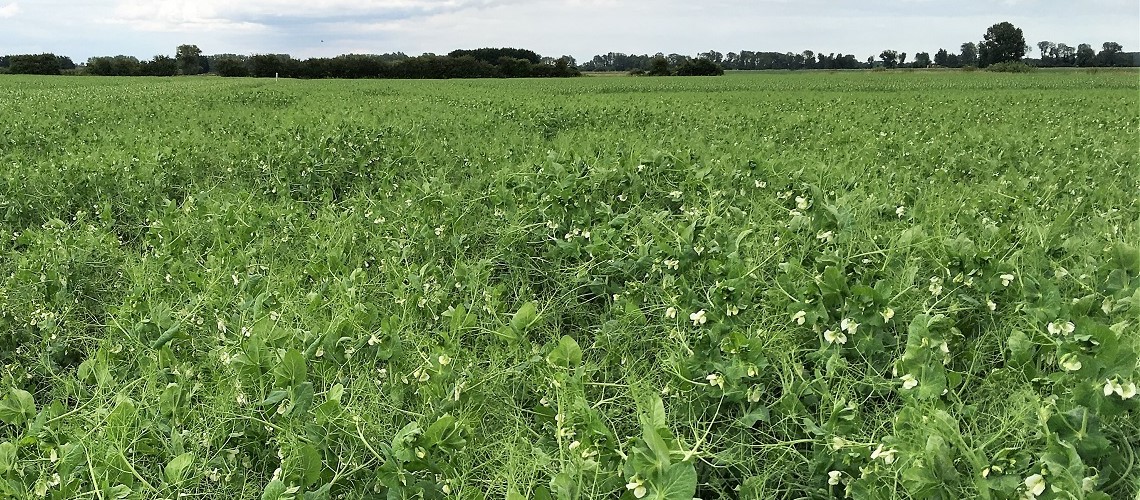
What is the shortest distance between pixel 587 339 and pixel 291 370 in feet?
5.85

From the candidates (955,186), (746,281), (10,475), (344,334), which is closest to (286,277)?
(344,334)

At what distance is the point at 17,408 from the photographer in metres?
2.54

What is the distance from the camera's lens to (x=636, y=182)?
565 cm

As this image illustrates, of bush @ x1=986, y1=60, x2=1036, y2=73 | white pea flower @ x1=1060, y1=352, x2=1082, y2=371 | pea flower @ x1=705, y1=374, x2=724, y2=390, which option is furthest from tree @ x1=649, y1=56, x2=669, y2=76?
white pea flower @ x1=1060, y1=352, x2=1082, y2=371

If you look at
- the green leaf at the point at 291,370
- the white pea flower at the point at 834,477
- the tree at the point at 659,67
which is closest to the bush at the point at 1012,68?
the tree at the point at 659,67

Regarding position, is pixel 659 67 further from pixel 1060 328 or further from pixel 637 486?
pixel 637 486

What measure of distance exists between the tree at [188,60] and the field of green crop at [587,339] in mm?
74764

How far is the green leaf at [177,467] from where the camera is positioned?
86.9 inches

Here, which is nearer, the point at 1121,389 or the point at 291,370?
the point at 1121,389

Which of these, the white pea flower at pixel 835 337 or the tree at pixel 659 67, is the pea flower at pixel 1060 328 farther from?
the tree at pixel 659 67

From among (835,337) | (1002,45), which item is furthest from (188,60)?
(1002,45)

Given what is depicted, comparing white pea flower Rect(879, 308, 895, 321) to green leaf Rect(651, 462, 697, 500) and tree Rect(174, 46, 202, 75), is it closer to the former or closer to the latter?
green leaf Rect(651, 462, 697, 500)

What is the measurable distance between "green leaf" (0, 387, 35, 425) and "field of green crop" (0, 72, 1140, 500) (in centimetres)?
3

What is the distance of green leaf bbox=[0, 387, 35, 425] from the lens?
2.52m
